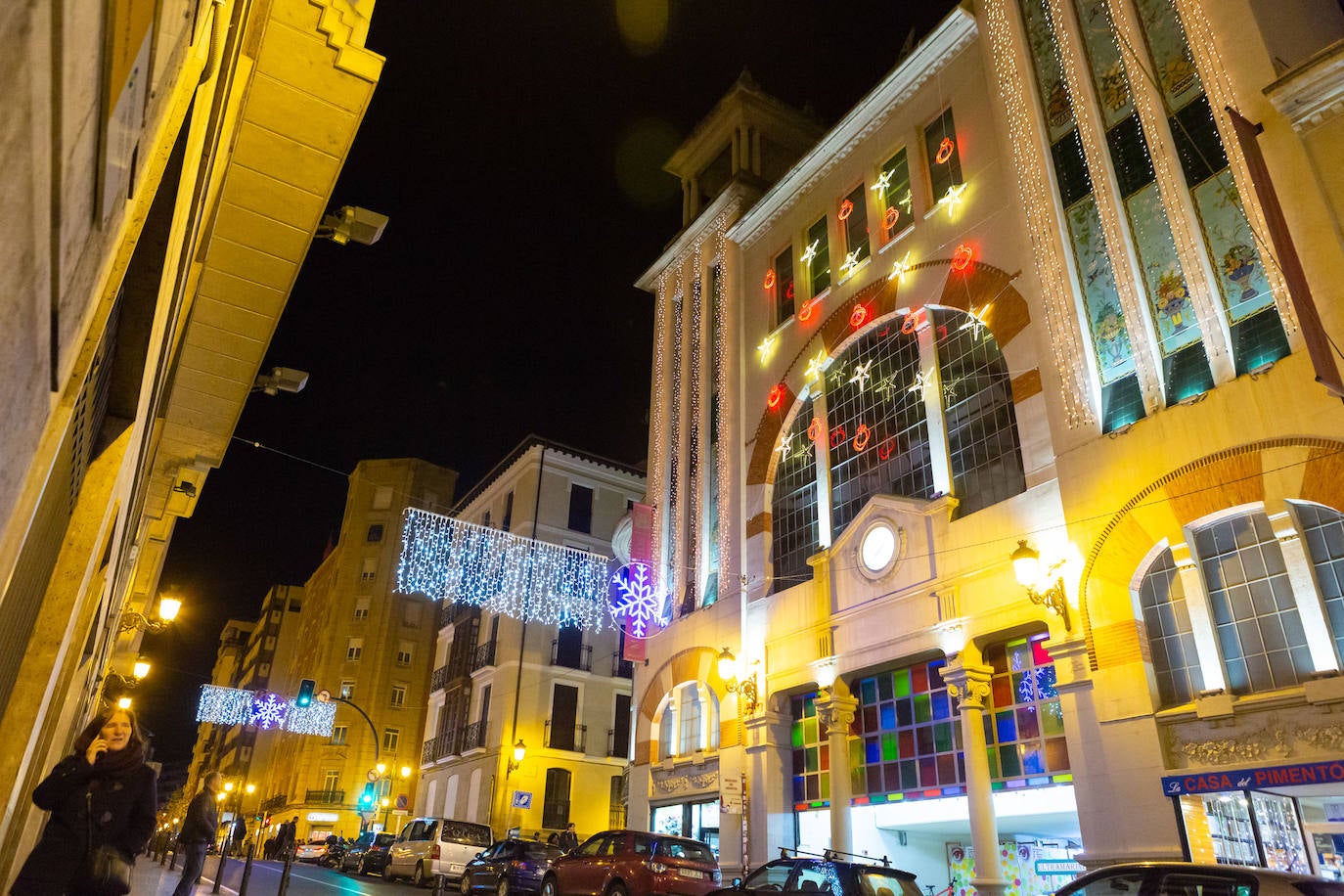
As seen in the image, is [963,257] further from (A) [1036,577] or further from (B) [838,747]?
(B) [838,747]

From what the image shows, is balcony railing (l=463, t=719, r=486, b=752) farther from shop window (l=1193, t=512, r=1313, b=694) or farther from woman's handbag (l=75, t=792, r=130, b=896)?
woman's handbag (l=75, t=792, r=130, b=896)

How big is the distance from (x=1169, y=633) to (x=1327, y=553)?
2.13 meters

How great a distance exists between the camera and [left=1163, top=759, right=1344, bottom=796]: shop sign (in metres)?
9.27

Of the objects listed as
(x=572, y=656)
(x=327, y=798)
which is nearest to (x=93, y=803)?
(x=572, y=656)

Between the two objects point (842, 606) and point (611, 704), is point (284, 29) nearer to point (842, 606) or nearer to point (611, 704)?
point (842, 606)

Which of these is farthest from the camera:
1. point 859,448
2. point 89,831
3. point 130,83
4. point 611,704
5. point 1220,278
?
point 611,704

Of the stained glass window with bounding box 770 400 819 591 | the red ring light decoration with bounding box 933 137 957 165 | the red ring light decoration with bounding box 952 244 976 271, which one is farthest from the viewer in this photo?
the stained glass window with bounding box 770 400 819 591

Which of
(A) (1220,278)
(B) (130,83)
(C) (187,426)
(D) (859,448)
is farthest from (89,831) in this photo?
(D) (859,448)

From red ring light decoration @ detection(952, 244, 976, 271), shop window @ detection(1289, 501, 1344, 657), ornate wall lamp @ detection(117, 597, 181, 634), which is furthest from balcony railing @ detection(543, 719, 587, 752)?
shop window @ detection(1289, 501, 1344, 657)

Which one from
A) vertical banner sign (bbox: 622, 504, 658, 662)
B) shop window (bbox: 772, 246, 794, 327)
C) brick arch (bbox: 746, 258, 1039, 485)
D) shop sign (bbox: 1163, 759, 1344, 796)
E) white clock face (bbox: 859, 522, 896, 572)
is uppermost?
shop window (bbox: 772, 246, 794, 327)

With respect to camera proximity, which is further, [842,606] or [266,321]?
[842,606]

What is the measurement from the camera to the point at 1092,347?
13.4 m

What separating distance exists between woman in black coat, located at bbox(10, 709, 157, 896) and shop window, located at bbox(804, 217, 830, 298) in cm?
1794

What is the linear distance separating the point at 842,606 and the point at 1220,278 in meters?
8.73
